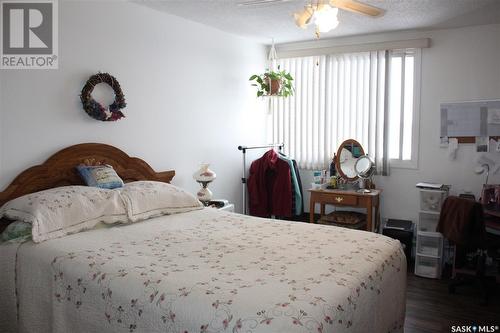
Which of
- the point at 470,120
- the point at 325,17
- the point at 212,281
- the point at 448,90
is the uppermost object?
the point at 325,17

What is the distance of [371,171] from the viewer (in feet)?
15.7

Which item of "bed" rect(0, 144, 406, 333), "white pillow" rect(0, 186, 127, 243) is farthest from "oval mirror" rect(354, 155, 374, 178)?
"white pillow" rect(0, 186, 127, 243)

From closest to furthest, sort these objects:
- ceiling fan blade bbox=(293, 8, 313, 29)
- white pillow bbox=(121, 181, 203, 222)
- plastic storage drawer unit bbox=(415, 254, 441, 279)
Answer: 1. ceiling fan blade bbox=(293, 8, 313, 29)
2. white pillow bbox=(121, 181, 203, 222)
3. plastic storage drawer unit bbox=(415, 254, 441, 279)

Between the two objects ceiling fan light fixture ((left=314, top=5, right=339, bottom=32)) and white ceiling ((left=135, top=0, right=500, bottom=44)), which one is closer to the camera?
ceiling fan light fixture ((left=314, top=5, right=339, bottom=32))

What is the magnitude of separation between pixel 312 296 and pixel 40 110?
2375mm

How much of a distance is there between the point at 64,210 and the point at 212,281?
4.13ft

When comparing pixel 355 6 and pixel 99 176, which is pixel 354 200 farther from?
pixel 99 176

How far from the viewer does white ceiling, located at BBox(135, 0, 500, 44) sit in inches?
145

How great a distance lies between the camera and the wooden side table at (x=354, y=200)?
456 cm

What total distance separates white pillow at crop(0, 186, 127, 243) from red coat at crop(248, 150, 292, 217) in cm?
232

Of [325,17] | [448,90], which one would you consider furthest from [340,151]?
[325,17]

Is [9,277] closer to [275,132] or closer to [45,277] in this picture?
[45,277]

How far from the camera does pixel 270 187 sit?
5191 mm

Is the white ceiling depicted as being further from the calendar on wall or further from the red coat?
the red coat
